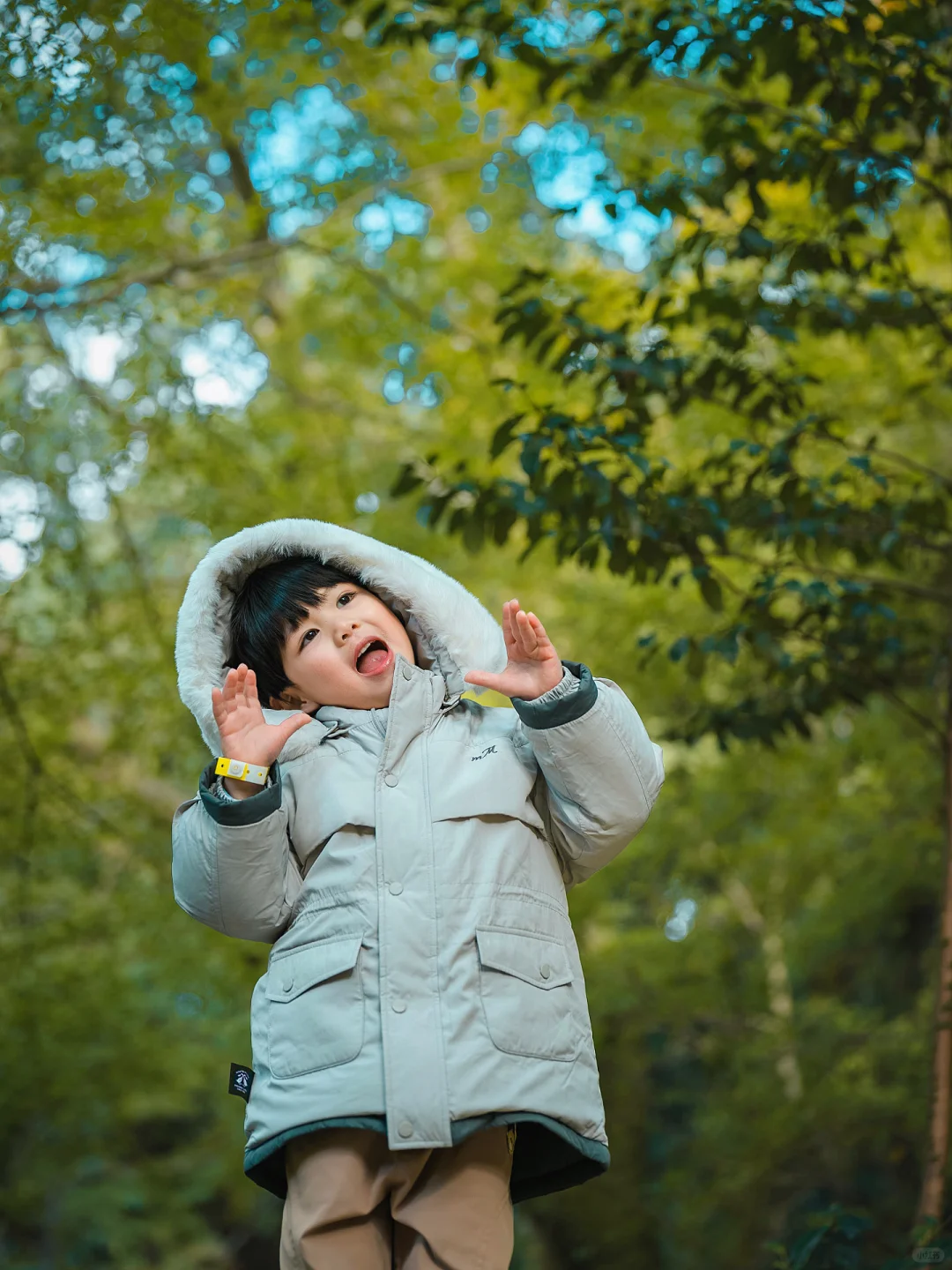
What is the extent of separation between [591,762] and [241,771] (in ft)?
1.65

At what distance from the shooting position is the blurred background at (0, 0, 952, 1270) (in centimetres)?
288

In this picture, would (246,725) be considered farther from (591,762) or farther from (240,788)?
(591,762)

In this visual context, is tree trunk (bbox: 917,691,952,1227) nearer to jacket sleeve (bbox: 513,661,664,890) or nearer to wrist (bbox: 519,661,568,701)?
jacket sleeve (bbox: 513,661,664,890)

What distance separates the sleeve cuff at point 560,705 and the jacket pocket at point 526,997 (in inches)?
11.9

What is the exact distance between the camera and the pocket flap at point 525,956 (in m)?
1.67

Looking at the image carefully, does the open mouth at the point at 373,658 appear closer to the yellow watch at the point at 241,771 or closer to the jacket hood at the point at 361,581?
the jacket hood at the point at 361,581

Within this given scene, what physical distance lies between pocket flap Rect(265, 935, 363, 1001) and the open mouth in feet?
1.47

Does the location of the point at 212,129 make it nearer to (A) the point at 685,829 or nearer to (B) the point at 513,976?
(A) the point at 685,829

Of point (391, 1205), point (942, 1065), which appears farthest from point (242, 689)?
point (942, 1065)

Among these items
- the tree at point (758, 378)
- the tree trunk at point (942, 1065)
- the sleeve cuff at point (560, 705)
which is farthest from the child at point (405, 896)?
the tree trunk at point (942, 1065)

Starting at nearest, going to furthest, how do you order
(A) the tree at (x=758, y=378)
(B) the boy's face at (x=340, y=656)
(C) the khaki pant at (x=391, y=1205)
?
(C) the khaki pant at (x=391, y=1205)
(B) the boy's face at (x=340, y=656)
(A) the tree at (x=758, y=378)

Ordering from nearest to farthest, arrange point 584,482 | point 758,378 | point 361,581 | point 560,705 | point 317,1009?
point 317,1009 < point 560,705 < point 361,581 < point 584,482 < point 758,378

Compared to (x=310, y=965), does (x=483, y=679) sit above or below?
above

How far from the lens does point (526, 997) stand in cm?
167
